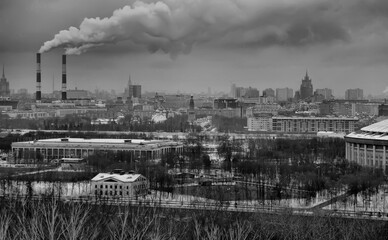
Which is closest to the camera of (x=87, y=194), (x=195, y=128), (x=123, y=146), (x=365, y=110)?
(x=87, y=194)

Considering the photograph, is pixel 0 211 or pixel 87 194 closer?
pixel 0 211

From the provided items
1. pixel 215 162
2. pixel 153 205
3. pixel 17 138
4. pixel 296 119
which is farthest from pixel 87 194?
pixel 296 119

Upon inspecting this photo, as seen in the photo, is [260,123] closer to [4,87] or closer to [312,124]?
[312,124]

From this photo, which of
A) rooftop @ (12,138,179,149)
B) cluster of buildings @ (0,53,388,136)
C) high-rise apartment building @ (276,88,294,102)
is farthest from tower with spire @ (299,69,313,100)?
rooftop @ (12,138,179,149)

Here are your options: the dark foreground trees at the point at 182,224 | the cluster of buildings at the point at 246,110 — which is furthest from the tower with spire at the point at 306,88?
the dark foreground trees at the point at 182,224

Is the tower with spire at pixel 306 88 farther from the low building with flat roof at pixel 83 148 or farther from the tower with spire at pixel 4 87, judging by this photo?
the low building with flat roof at pixel 83 148

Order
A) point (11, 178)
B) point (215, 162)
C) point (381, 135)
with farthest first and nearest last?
point (215, 162) → point (381, 135) → point (11, 178)

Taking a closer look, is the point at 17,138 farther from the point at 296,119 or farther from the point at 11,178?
the point at 296,119

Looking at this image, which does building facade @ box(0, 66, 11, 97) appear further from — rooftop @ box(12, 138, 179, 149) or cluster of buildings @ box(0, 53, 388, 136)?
rooftop @ box(12, 138, 179, 149)
